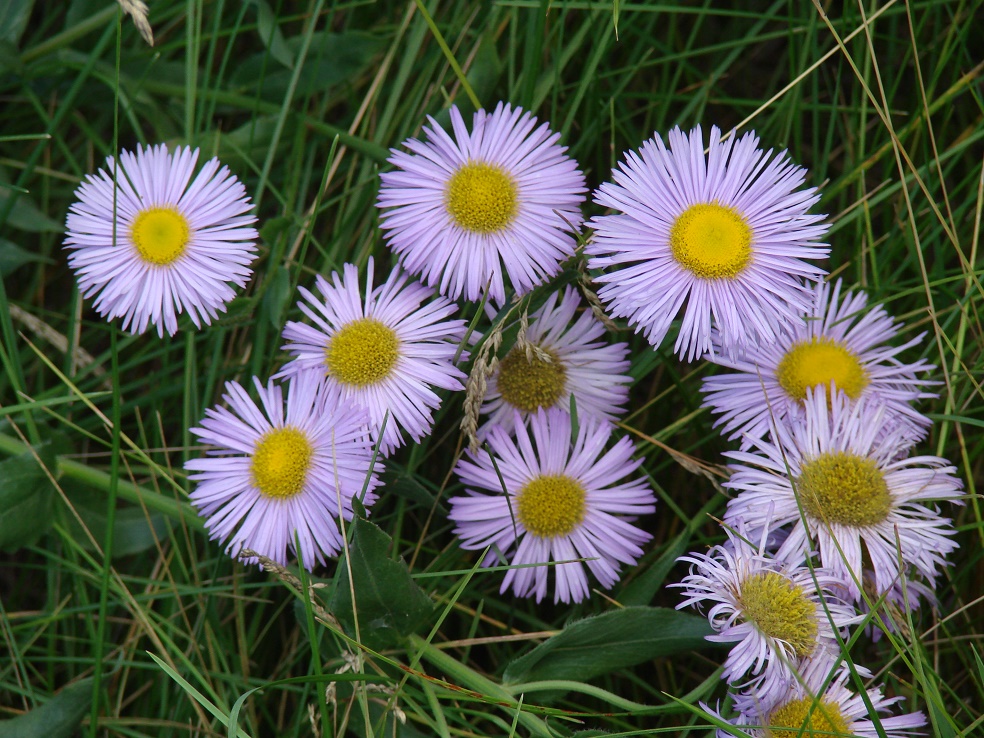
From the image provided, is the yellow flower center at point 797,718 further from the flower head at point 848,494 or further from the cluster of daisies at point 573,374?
the flower head at point 848,494

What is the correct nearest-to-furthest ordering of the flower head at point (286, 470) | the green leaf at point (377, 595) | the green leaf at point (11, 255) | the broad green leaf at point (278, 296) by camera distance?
the green leaf at point (377, 595), the flower head at point (286, 470), the broad green leaf at point (278, 296), the green leaf at point (11, 255)

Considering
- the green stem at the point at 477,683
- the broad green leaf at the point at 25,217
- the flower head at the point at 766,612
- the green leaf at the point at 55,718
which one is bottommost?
the green leaf at the point at 55,718

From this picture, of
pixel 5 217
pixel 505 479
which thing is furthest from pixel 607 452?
pixel 5 217

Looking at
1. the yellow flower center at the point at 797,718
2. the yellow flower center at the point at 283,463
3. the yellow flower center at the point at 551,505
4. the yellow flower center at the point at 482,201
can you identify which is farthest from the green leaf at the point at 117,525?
the yellow flower center at the point at 797,718

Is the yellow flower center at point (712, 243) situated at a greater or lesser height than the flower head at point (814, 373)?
greater

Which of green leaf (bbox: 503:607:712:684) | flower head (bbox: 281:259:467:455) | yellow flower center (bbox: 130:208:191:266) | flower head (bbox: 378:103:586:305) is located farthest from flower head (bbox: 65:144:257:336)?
green leaf (bbox: 503:607:712:684)

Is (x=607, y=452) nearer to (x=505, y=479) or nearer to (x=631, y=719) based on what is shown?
(x=505, y=479)

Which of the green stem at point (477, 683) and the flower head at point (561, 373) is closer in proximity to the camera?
the green stem at point (477, 683)
